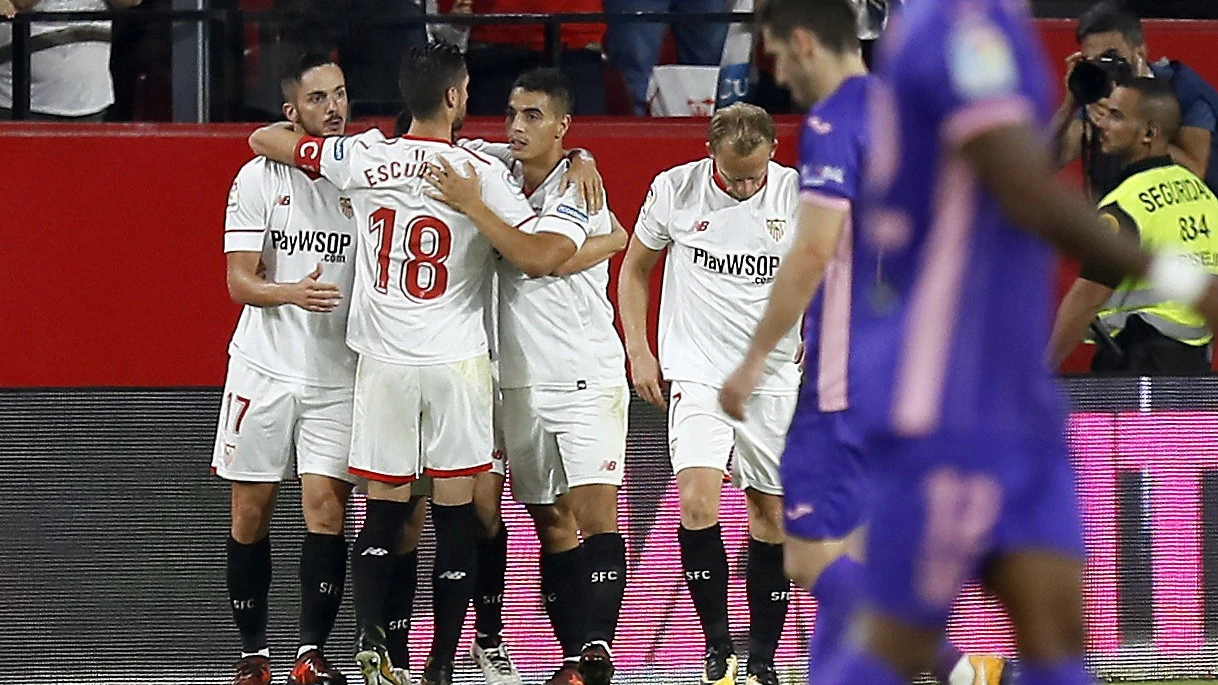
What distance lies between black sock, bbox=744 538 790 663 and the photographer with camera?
2.10 meters

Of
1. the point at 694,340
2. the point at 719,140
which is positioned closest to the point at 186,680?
the point at 694,340

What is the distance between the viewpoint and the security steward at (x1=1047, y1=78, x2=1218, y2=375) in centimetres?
761

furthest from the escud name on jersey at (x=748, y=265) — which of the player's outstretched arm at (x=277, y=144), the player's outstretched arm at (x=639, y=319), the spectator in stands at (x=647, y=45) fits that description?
the spectator in stands at (x=647, y=45)

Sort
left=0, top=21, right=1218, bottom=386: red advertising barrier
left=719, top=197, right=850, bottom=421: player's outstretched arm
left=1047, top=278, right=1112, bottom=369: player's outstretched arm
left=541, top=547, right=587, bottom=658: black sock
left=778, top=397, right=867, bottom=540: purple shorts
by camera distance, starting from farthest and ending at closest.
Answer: left=0, top=21, right=1218, bottom=386: red advertising barrier, left=541, top=547, right=587, bottom=658: black sock, left=1047, top=278, right=1112, bottom=369: player's outstretched arm, left=778, top=397, right=867, bottom=540: purple shorts, left=719, top=197, right=850, bottom=421: player's outstretched arm

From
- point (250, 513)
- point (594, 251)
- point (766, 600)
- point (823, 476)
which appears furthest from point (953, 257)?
point (250, 513)

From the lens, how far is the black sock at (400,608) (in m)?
6.98

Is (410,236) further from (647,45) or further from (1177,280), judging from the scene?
(1177,280)

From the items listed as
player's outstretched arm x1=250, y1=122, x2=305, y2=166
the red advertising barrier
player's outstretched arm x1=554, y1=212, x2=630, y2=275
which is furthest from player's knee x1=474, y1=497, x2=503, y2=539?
the red advertising barrier

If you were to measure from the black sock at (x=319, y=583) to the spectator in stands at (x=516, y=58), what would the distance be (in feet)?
8.81

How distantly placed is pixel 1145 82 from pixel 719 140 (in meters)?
1.87

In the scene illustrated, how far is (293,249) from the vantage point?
7059 mm

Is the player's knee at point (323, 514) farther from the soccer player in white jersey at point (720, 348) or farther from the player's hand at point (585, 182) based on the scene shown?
the player's hand at point (585, 182)

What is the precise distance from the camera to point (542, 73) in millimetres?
6988

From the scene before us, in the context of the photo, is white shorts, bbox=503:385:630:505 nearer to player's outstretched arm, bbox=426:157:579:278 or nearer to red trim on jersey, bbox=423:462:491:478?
red trim on jersey, bbox=423:462:491:478
